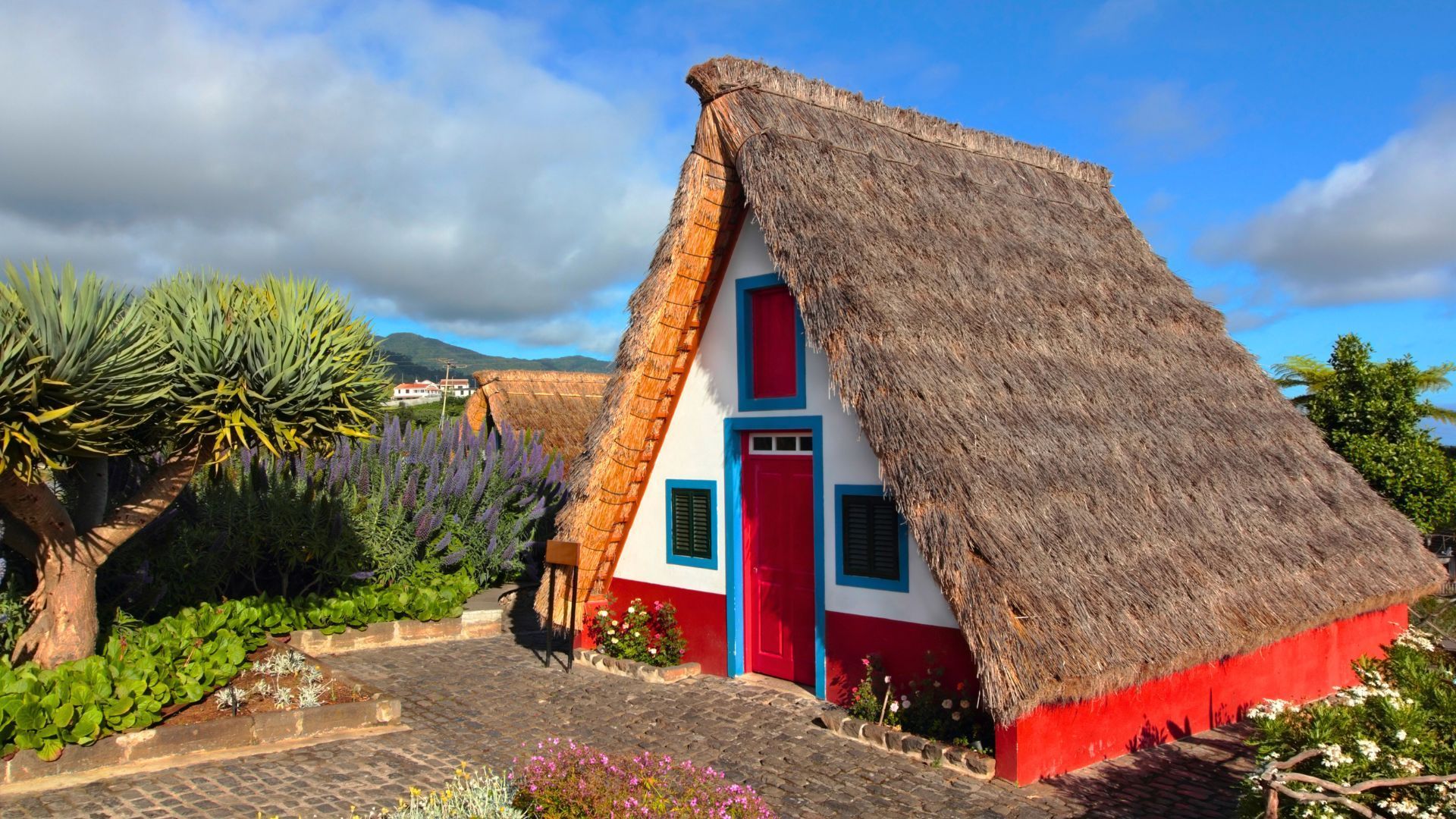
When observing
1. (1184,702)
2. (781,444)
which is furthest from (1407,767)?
(781,444)

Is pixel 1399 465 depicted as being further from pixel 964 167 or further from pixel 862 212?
pixel 862 212

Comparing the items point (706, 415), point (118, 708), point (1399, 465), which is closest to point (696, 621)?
point (706, 415)

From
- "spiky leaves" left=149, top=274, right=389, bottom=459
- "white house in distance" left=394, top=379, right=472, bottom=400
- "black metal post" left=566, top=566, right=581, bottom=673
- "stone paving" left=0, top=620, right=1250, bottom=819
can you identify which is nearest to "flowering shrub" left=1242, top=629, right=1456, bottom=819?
"stone paving" left=0, top=620, right=1250, bottom=819

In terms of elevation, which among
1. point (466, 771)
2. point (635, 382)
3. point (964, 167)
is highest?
point (964, 167)

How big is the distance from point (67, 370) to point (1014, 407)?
7018 millimetres

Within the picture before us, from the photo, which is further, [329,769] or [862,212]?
[862,212]

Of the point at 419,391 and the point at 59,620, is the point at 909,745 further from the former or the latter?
the point at 419,391

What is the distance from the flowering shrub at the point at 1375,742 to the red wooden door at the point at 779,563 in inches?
166

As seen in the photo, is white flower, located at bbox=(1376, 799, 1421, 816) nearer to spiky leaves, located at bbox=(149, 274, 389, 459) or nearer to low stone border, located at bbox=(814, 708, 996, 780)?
low stone border, located at bbox=(814, 708, 996, 780)

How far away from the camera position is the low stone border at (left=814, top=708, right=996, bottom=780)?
6.91 meters

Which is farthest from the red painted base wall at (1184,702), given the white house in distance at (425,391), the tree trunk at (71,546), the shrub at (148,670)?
the white house in distance at (425,391)

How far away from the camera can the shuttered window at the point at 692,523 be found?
9828mm

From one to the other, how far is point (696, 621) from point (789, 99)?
5349 mm

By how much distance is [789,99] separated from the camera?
394 inches
